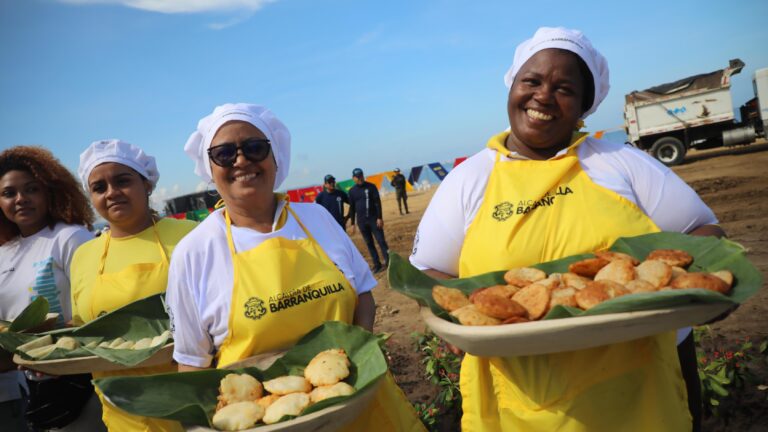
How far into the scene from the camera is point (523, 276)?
5.65ft

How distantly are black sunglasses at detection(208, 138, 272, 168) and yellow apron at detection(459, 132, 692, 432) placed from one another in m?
1.00

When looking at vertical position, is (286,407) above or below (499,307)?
below

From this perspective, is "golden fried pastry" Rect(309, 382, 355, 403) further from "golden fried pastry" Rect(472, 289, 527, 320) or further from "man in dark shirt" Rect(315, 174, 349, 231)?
"man in dark shirt" Rect(315, 174, 349, 231)

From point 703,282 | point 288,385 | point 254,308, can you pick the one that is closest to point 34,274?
point 254,308

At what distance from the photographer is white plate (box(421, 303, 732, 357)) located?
1327 mm

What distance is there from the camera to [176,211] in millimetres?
27312

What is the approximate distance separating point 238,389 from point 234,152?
39.4 inches

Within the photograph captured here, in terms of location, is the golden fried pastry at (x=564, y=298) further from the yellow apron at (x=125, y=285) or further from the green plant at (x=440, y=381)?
the yellow apron at (x=125, y=285)

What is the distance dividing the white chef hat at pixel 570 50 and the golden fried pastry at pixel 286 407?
60.6 inches

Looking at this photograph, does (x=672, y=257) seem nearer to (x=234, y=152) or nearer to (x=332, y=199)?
Answer: (x=234, y=152)

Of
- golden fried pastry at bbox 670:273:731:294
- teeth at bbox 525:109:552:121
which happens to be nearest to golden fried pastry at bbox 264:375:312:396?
golden fried pastry at bbox 670:273:731:294

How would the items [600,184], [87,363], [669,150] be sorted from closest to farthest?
[600,184] < [87,363] < [669,150]

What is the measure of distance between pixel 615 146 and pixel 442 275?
91 cm

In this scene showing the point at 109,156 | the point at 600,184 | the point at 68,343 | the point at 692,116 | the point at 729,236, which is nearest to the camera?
the point at 600,184
